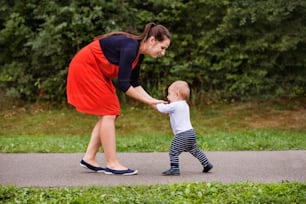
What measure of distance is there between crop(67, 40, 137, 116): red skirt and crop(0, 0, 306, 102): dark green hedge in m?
5.08

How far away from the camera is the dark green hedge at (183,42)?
34.5 feet

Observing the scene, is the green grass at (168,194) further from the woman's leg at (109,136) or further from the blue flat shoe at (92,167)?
the blue flat shoe at (92,167)

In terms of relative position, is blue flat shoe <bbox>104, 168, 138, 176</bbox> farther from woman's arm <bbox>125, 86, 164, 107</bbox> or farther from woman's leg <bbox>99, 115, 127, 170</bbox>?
woman's arm <bbox>125, 86, 164, 107</bbox>

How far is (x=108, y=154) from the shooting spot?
18.3 ft

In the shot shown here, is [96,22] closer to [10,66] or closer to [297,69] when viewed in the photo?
[10,66]

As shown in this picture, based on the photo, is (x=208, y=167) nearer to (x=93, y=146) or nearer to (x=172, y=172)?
(x=172, y=172)

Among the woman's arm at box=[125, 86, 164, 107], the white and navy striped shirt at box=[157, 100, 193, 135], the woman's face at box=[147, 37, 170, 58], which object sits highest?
the woman's face at box=[147, 37, 170, 58]

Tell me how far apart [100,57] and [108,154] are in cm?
87

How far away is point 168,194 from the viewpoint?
470 centimetres

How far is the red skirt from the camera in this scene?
5.47 meters

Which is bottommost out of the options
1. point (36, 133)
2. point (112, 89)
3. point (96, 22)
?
point (36, 133)

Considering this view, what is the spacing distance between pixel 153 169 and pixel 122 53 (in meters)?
1.21

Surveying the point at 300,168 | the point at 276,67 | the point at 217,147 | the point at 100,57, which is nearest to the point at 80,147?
the point at 217,147

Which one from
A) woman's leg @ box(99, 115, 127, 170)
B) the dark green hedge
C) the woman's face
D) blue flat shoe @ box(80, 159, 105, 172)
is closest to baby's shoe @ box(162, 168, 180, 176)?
woman's leg @ box(99, 115, 127, 170)
